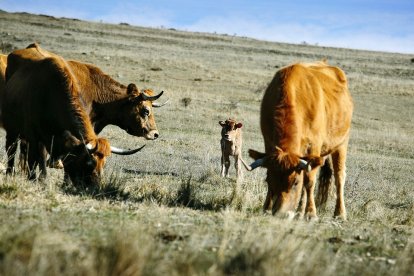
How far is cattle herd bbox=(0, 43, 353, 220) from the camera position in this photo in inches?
271

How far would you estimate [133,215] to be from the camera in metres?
6.16

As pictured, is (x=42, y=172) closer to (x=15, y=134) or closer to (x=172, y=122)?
(x=15, y=134)

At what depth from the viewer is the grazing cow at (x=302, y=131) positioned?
6695 mm

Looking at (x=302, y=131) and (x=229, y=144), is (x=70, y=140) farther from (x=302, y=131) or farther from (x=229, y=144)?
(x=229, y=144)

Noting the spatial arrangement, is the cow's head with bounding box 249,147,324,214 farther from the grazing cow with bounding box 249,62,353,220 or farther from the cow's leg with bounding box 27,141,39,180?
the cow's leg with bounding box 27,141,39,180

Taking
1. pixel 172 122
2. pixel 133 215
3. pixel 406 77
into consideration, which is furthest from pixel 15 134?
pixel 406 77

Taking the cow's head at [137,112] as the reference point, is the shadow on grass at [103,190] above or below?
below

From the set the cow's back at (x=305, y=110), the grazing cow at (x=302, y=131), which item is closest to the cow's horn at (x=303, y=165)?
the grazing cow at (x=302, y=131)

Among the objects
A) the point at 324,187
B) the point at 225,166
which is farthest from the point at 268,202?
the point at 225,166

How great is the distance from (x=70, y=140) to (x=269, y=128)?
2721 mm

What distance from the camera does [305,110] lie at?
7.83 meters

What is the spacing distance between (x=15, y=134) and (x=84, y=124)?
198 centimetres

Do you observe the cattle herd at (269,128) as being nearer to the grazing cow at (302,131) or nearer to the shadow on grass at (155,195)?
the grazing cow at (302,131)

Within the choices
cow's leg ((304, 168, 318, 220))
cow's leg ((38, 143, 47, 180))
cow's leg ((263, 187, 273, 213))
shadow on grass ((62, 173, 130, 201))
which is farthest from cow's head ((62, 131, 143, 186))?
cow's leg ((304, 168, 318, 220))
